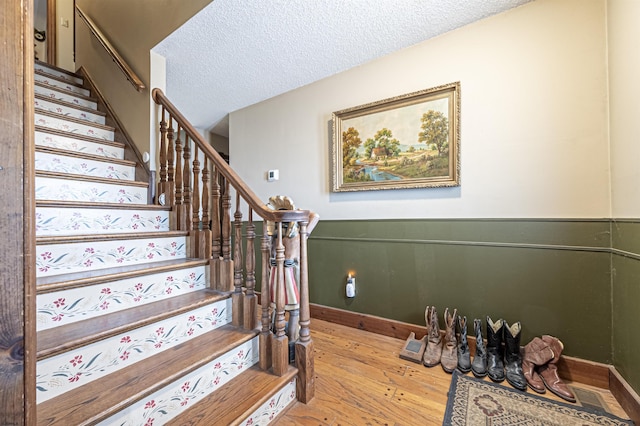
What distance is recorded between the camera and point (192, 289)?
1.57 metres

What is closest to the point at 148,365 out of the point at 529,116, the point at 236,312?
the point at 236,312

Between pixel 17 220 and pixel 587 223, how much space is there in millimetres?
2315

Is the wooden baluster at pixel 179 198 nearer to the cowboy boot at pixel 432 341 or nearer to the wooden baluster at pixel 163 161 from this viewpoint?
the wooden baluster at pixel 163 161

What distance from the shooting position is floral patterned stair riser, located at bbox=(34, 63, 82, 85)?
255cm

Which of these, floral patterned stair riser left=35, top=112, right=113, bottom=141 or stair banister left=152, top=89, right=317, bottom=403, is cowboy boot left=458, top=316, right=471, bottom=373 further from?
floral patterned stair riser left=35, top=112, right=113, bottom=141

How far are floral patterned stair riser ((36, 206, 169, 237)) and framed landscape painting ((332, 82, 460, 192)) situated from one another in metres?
1.49

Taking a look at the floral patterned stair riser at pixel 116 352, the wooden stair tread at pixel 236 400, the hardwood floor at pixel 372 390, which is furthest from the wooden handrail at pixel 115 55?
the hardwood floor at pixel 372 390

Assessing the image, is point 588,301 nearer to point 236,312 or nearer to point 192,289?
point 236,312

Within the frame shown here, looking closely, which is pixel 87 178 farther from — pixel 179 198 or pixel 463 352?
pixel 463 352

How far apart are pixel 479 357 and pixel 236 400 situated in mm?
1440

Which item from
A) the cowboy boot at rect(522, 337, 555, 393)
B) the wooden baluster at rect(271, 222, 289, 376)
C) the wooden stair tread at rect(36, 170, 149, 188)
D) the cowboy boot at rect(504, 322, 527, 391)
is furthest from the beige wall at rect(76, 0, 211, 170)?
the cowboy boot at rect(522, 337, 555, 393)

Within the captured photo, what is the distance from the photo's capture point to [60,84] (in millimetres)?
2529

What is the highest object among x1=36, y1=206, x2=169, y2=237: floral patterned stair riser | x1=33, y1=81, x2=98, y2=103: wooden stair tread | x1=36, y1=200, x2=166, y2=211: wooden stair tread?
x1=33, y1=81, x2=98, y2=103: wooden stair tread

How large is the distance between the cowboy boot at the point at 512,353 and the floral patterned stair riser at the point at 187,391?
1.49 metres
